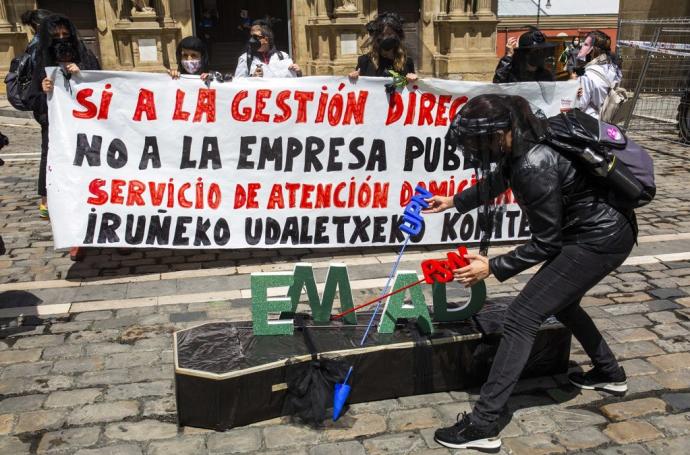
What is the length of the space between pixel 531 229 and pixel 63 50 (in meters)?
4.85

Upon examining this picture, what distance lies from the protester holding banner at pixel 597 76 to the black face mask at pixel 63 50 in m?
5.61

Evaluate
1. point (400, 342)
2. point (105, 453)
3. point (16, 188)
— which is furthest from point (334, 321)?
point (16, 188)

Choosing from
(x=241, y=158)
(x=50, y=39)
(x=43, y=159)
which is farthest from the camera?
(x=43, y=159)

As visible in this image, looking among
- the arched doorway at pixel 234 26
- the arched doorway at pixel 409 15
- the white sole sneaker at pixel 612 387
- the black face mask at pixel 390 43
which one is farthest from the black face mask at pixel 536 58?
the arched doorway at pixel 234 26

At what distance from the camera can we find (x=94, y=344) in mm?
4625

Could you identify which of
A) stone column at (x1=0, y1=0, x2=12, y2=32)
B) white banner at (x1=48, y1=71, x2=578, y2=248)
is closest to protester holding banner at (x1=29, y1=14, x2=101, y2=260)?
white banner at (x1=48, y1=71, x2=578, y2=248)

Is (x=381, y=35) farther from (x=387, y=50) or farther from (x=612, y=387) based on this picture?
(x=612, y=387)

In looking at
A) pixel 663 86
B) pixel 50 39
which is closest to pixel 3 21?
pixel 50 39

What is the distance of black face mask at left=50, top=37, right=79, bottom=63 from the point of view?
20.4ft

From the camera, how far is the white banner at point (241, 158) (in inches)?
231

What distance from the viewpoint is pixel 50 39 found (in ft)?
20.3

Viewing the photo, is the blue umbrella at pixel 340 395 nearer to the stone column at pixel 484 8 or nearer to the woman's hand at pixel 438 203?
the woman's hand at pixel 438 203

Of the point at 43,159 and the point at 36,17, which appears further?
the point at 43,159

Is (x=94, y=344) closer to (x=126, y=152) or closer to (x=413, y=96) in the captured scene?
(x=126, y=152)
